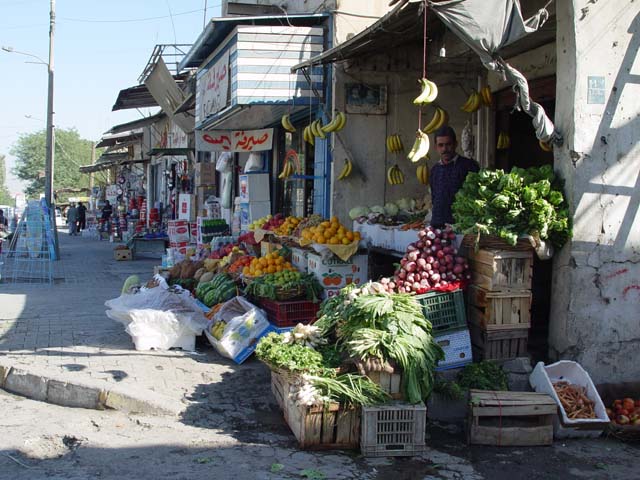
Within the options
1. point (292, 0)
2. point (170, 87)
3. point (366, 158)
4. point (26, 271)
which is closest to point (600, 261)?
point (366, 158)

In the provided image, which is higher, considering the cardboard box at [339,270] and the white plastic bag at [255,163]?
the white plastic bag at [255,163]

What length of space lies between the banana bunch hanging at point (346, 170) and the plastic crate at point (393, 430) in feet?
17.1

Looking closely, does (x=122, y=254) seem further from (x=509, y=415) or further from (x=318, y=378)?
(x=509, y=415)

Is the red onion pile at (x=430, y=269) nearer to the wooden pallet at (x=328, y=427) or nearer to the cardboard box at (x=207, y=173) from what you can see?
the wooden pallet at (x=328, y=427)

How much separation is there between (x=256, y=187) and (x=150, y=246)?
8.45 meters

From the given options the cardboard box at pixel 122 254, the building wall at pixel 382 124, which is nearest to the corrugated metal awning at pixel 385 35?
the building wall at pixel 382 124

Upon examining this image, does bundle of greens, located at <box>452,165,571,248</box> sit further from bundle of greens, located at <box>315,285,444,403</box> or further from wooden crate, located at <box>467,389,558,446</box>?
wooden crate, located at <box>467,389,558,446</box>

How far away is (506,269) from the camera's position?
602cm

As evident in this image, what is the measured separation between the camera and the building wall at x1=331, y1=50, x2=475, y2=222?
997 cm

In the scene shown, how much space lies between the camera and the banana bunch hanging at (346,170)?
32.5 ft

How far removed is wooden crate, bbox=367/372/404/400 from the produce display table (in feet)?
55.8

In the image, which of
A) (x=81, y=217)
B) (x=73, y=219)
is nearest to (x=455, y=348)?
(x=73, y=219)

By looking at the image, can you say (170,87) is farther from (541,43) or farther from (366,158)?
(541,43)

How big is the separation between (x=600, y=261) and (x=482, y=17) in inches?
92.3
